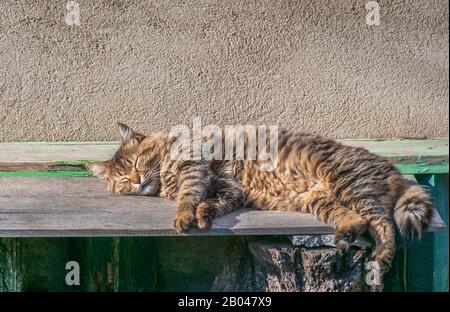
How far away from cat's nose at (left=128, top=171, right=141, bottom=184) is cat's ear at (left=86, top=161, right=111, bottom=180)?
16cm

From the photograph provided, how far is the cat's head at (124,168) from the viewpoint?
15.2 ft

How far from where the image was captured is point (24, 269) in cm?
498

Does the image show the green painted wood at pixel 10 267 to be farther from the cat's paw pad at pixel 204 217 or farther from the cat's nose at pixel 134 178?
the cat's paw pad at pixel 204 217

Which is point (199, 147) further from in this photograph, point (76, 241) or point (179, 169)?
point (76, 241)

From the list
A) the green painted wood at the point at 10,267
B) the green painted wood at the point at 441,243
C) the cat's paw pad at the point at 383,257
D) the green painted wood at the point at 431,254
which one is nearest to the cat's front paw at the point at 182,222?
the cat's paw pad at the point at 383,257

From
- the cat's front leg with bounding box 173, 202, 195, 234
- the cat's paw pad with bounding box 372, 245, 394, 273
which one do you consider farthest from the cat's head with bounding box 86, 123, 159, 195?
the cat's paw pad with bounding box 372, 245, 394, 273

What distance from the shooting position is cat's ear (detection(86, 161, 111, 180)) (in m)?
4.71

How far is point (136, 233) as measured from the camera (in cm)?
418

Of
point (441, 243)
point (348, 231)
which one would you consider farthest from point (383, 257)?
point (441, 243)

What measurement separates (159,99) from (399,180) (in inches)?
60.1

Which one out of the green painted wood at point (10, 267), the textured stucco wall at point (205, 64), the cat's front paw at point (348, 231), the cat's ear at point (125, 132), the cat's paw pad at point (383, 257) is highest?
the textured stucco wall at point (205, 64)

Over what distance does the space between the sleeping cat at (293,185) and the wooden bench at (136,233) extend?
3.4 inches

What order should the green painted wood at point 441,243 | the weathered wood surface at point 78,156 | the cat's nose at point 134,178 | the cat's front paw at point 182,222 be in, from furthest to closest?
the green painted wood at point 441,243, the weathered wood surface at point 78,156, the cat's nose at point 134,178, the cat's front paw at point 182,222

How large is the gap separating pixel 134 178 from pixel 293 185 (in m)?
0.83
